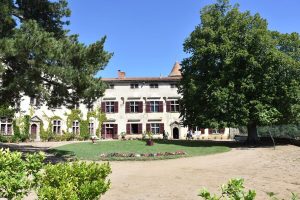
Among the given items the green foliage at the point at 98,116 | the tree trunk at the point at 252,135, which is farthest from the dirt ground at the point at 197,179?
the green foliage at the point at 98,116

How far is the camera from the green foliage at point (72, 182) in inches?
210

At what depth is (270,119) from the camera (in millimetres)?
29875

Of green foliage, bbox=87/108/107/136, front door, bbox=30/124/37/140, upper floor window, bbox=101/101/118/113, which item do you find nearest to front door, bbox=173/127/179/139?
upper floor window, bbox=101/101/118/113

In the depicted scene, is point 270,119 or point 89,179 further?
point 270,119

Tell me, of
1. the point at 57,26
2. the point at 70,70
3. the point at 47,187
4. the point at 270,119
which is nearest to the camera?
the point at 47,187

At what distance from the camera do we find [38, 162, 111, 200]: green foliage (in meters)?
5.33

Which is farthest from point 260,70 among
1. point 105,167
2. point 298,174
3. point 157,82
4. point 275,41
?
point 105,167

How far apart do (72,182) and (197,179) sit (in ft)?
29.0

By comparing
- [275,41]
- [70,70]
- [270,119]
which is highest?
[275,41]

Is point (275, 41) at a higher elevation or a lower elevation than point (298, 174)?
higher

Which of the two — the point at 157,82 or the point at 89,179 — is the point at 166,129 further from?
the point at 89,179

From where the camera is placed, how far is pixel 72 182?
19.0 feet

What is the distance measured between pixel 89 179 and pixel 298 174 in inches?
460

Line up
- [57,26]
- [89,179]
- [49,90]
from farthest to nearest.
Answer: [57,26], [49,90], [89,179]
